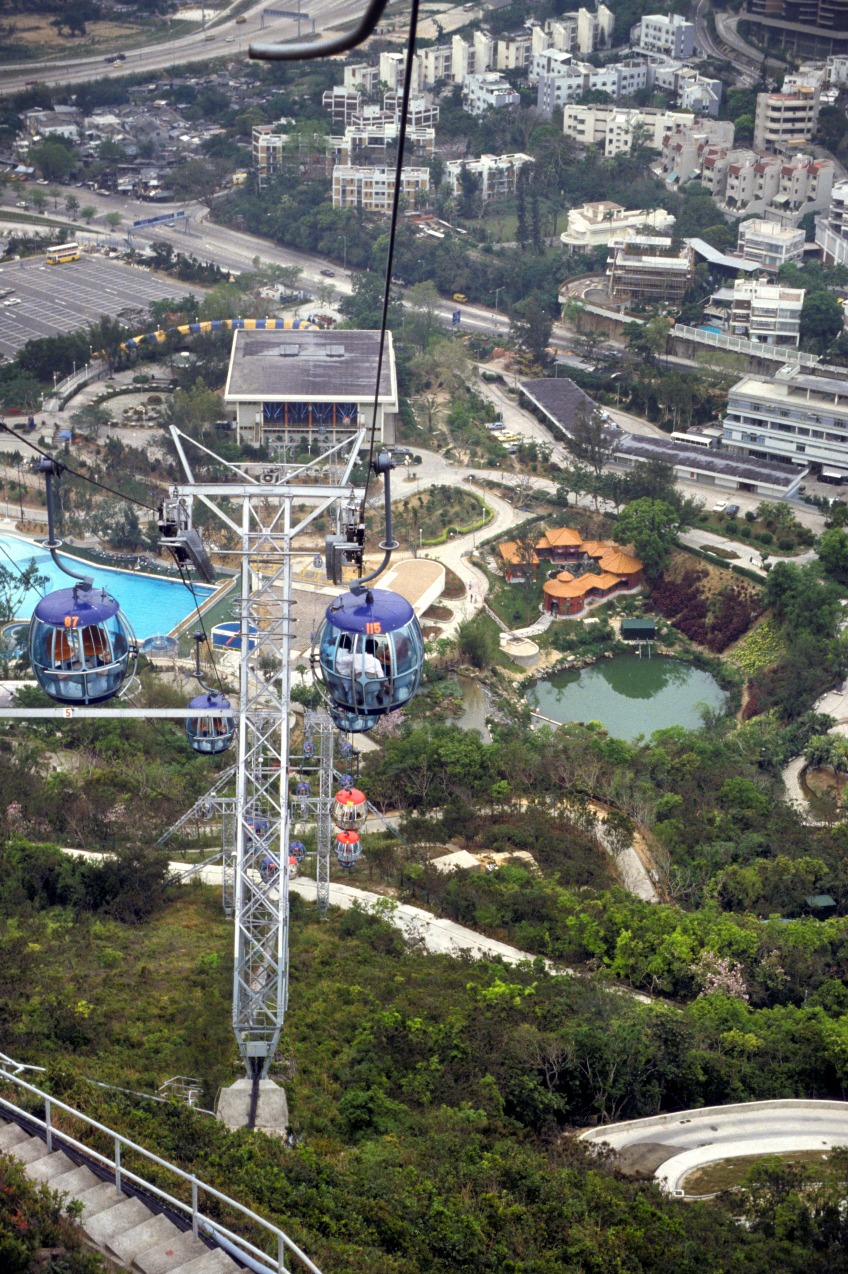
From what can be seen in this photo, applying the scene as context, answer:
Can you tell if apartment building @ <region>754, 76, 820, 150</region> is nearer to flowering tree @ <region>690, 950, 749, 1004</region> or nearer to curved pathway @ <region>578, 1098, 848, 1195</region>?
flowering tree @ <region>690, 950, 749, 1004</region>

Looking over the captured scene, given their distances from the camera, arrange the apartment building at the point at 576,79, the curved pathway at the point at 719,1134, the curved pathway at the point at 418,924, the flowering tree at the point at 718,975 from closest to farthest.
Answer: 1. the curved pathway at the point at 719,1134
2. the flowering tree at the point at 718,975
3. the curved pathway at the point at 418,924
4. the apartment building at the point at 576,79

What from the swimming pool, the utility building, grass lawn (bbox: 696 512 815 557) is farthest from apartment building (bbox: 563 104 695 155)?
the swimming pool

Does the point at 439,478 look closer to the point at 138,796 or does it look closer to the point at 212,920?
the point at 138,796

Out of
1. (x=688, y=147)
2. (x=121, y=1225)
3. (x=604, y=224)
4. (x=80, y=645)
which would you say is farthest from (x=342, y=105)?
(x=121, y=1225)

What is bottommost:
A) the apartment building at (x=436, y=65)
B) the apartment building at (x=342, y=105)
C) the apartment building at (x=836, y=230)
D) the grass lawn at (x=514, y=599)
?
the grass lawn at (x=514, y=599)

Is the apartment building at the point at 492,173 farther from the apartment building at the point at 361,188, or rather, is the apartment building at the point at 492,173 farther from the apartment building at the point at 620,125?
the apartment building at the point at 620,125

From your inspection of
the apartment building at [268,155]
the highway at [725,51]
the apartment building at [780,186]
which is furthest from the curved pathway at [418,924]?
the highway at [725,51]
